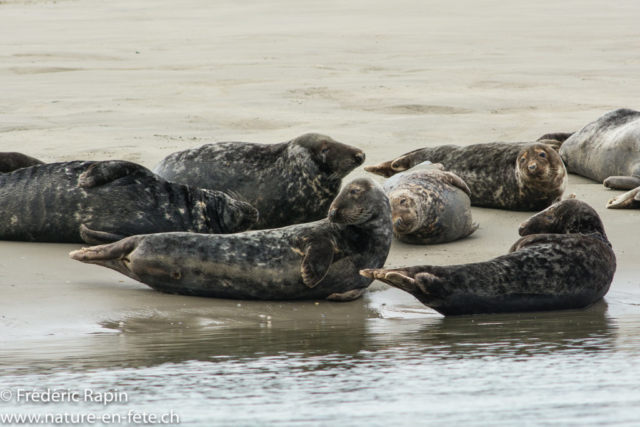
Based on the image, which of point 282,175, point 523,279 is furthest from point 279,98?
point 523,279

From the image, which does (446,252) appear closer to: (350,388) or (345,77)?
(350,388)

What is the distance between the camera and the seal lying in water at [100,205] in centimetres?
566

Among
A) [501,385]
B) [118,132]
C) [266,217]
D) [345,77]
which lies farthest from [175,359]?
[345,77]

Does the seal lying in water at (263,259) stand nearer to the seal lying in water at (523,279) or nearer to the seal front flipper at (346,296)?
the seal front flipper at (346,296)

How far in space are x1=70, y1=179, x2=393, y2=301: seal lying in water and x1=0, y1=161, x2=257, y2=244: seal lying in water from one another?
28.0 inches

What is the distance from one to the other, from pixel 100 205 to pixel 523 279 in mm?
2713

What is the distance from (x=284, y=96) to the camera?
425 inches

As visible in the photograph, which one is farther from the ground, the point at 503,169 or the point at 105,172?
the point at 105,172

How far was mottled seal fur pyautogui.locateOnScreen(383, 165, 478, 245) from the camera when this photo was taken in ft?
19.7

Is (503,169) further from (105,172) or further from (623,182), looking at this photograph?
(105,172)

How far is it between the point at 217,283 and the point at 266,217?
1955 millimetres

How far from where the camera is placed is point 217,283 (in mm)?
4684

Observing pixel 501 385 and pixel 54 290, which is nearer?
pixel 501 385
